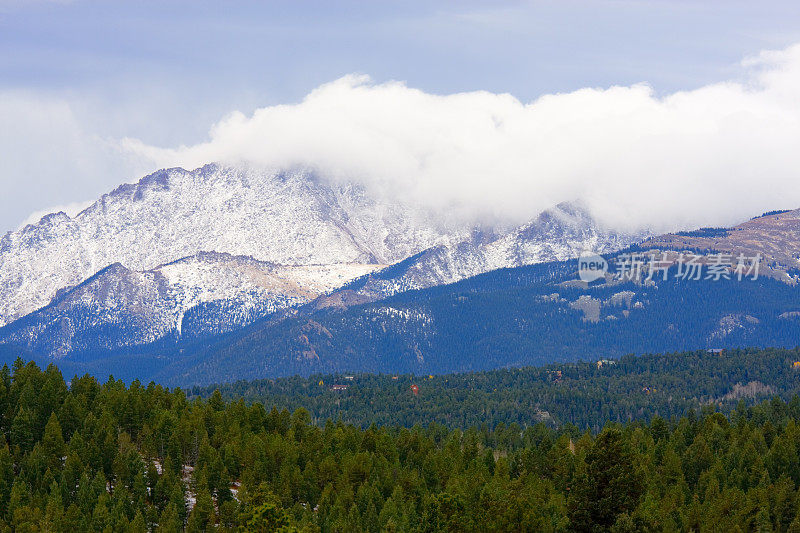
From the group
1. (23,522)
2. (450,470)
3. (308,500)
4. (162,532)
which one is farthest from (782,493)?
(23,522)

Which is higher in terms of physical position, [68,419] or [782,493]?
[68,419]

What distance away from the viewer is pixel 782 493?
167875mm

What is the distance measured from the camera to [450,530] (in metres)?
142

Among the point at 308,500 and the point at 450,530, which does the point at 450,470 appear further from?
the point at 450,530

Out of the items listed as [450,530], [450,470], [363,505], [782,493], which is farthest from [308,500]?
[782,493]

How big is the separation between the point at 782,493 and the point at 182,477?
333ft

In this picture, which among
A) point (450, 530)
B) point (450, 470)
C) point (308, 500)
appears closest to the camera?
→ point (450, 530)

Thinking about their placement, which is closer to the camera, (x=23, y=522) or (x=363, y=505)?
(x=23, y=522)

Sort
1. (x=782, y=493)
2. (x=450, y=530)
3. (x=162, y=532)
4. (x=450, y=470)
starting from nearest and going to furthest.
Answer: (x=450, y=530), (x=162, y=532), (x=782, y=493), (x=450, y=470)

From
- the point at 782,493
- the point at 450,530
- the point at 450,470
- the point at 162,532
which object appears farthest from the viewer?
the point at 450,470

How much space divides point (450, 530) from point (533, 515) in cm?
1435

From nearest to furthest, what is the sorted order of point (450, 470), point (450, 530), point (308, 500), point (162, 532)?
point (450, 530)
point (162, 532)
point (308, 500)
point (450, 470)

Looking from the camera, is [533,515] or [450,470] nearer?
[533,515]

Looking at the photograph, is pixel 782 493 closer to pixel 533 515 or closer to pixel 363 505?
pixel 533 515
